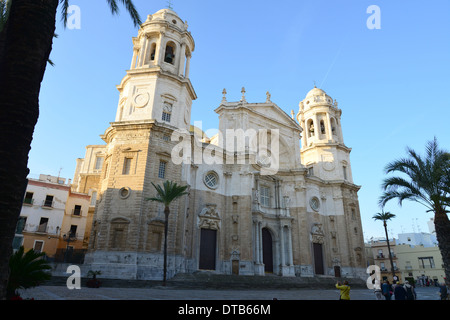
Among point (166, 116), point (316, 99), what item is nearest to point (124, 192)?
point (166, 116)

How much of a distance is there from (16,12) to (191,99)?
24.5 metres

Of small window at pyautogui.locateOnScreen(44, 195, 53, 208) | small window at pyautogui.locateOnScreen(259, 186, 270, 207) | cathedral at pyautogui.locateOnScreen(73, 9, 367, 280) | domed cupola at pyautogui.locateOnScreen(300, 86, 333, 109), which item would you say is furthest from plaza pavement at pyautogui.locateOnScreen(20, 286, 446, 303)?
domed cupola at pyautogui.locateOnScreen(300, 86, 333, 109)

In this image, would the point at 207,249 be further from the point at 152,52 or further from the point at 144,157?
the point at 152,52

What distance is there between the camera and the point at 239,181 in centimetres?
2888

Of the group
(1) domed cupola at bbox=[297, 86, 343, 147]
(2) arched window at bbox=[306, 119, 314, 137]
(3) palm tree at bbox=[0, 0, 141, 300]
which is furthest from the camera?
(2) arched window at bbox=[306, 119, 314, 137]

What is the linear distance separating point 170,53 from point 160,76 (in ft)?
14.1

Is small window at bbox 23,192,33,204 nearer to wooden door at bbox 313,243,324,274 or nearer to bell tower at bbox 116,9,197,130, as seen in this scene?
bell tower at bbox 116,9,197,130

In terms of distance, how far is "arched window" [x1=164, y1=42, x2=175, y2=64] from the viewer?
28.8 metres

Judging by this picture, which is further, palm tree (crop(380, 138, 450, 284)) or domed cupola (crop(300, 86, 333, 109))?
domed cupola (crop(300, 86, 333, 109))

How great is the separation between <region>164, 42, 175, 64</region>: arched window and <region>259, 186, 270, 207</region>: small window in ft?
52.7

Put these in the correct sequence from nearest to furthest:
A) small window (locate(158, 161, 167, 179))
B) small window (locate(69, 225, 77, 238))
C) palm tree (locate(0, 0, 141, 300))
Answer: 1. palm tree (locate(0, 0, 141, 300))
2. small window (locate(158, 161, 167, 179))
3. small window (locate(69, 225, 77, 238))

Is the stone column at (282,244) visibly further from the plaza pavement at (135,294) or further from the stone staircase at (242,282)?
the plaza pavement at (135,294)
